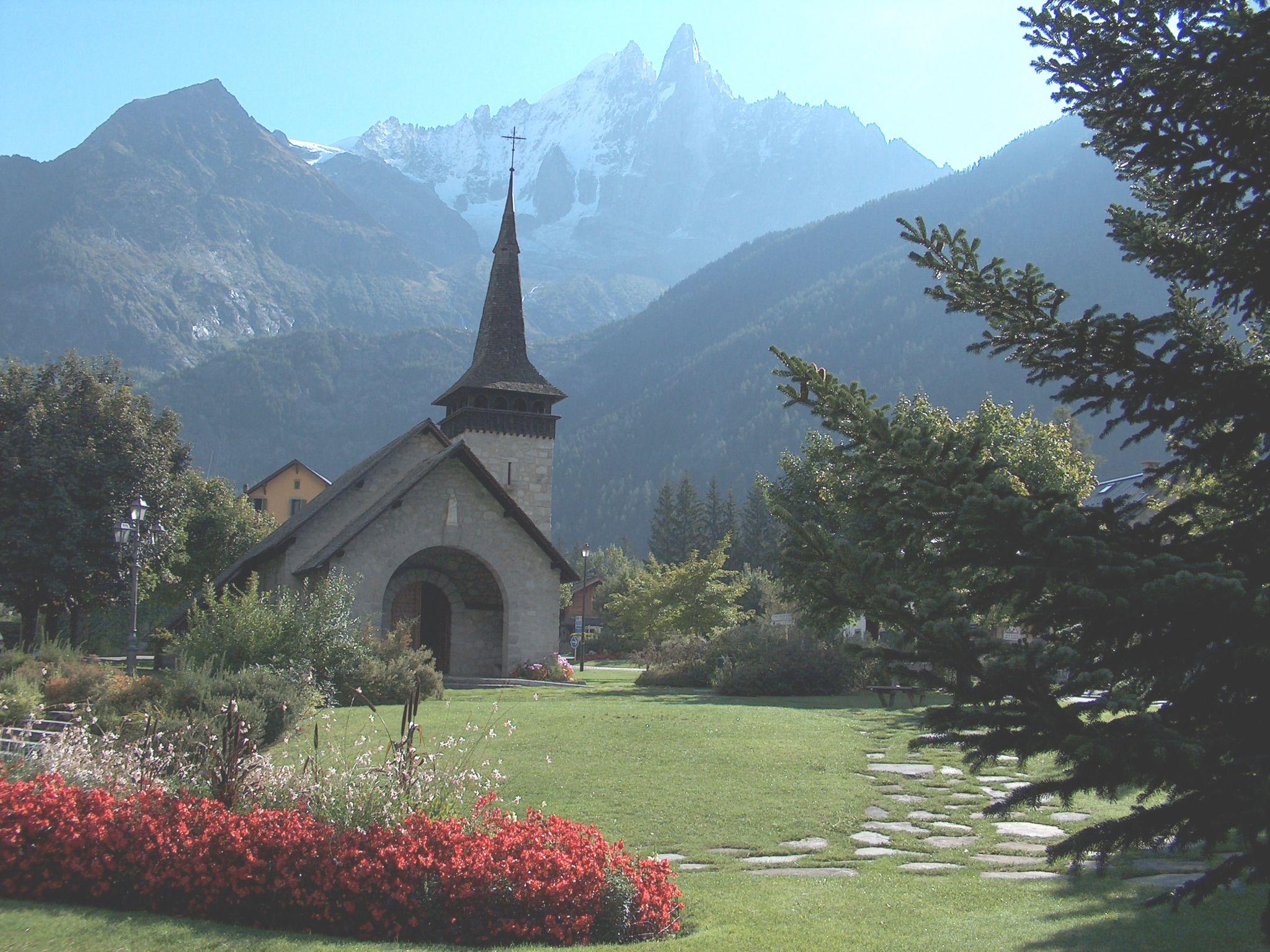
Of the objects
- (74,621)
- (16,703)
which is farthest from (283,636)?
Result: (74,621)

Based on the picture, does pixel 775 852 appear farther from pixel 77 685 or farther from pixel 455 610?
pixel 455 610

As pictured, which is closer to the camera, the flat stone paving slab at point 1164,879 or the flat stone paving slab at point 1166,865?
the flat stone paving slab at point 1164,879

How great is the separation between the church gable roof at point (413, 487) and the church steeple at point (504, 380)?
334 inches

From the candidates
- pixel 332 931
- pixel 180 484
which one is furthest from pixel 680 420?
pixel 332 931

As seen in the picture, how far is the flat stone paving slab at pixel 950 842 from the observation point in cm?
806

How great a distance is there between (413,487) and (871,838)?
20.3 m

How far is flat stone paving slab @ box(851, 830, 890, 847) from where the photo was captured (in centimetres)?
815

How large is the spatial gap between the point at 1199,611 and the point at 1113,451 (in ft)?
504

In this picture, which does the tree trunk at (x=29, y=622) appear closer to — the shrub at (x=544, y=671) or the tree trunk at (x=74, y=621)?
the tree trunk at (x=74, y=621)

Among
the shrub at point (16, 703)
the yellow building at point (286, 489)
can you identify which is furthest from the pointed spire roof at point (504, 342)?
the yellow building at point (286, 489)

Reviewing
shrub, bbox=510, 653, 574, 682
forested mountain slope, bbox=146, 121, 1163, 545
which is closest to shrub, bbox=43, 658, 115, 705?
shrub, bbox=510, 653, 574, 682

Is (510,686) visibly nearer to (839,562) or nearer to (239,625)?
(239,625)

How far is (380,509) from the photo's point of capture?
26.4m

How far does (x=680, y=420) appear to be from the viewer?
602ft
